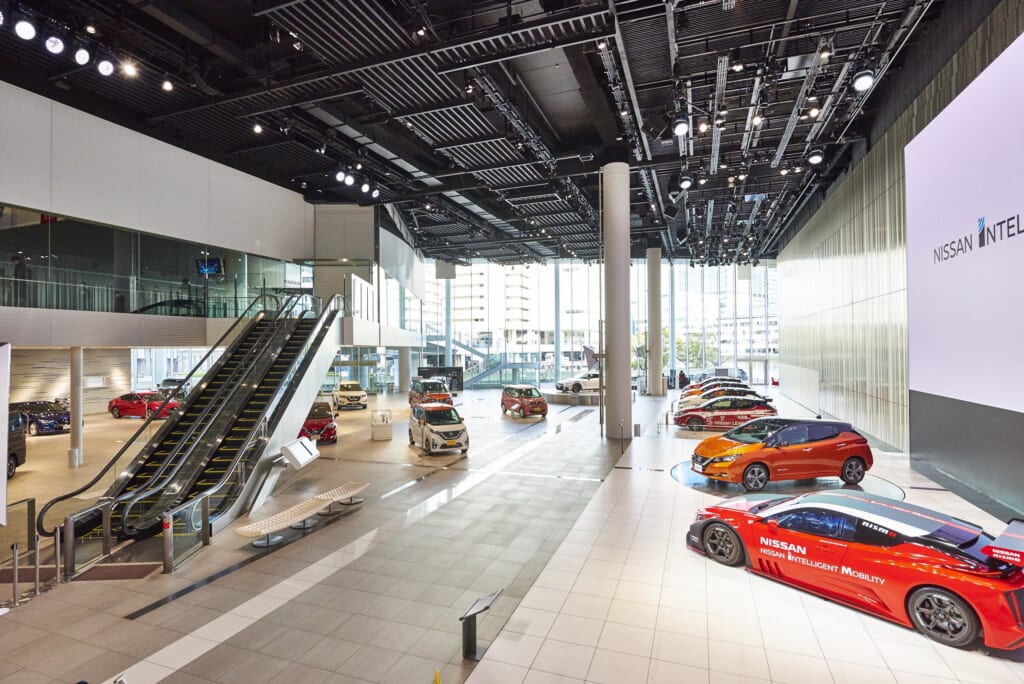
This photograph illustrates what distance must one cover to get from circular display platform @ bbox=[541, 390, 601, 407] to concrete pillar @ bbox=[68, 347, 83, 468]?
655 inches

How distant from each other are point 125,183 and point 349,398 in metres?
12.8

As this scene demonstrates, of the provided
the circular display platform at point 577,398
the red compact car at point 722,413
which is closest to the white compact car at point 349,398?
the circular display platform at point 577,398

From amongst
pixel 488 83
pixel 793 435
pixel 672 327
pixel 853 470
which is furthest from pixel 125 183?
pixel 672 327

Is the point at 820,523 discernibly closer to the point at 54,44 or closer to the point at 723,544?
the point at 723,544

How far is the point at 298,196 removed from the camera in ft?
59.0

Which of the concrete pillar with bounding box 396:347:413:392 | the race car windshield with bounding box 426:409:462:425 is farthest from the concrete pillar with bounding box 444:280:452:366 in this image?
the race car windshield with bounding box 426:409:462:425

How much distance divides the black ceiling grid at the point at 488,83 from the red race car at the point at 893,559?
7.22m

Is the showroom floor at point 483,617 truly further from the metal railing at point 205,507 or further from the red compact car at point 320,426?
the red compact car at point 320,426

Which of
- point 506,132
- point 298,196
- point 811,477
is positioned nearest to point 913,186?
point 811,477

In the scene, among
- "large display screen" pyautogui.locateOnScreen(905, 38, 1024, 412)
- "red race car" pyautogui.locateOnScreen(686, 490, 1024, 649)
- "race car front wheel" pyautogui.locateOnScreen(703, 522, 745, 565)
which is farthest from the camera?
"large display screen" pyautogui.locateOnScreen(905, 38, 1024, 412)

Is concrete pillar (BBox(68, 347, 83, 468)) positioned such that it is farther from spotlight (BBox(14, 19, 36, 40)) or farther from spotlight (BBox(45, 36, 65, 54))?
spotlight (BBox(14, 19, 36, 40))

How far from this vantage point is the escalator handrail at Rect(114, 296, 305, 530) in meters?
7.09

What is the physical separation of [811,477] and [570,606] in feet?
21.0

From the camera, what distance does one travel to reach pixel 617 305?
46.6 ft
